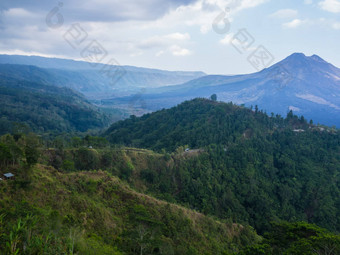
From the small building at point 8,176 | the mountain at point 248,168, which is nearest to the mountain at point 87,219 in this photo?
the small building at point 8,176

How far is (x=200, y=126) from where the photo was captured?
179 feet

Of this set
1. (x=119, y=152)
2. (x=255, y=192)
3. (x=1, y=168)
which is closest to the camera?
(x=1, y=168)

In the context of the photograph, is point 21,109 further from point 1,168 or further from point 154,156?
point 1,168

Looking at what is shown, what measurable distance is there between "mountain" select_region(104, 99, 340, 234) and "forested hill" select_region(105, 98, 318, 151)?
209 millimetres

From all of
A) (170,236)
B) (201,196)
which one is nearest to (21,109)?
(201,196)

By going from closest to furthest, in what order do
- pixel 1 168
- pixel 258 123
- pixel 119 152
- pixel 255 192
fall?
pixel 1 168, pixel 119 152, pixel 255 192, pixel 258 123

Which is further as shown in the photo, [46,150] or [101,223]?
[46,150]

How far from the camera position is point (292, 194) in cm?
4038

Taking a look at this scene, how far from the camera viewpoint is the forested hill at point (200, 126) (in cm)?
4912

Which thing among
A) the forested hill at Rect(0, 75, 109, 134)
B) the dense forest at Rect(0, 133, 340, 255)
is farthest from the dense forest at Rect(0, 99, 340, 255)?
the forested hill at Rect(0, 75, 109, 134)

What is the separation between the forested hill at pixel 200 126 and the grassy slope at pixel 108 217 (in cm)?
2213

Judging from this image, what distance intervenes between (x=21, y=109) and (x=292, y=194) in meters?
124


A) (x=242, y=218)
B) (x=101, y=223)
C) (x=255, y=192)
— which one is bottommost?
(x=242, y=218)

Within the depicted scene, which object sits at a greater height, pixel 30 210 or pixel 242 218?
pixel 30 210
